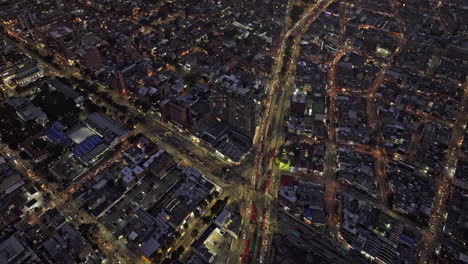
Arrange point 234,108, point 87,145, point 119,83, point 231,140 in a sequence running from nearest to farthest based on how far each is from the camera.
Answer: point 87,145 → point 234,108 → point 231,140 → point 119,83

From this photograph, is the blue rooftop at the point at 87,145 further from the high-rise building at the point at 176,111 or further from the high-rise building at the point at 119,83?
the high-rise building at the point at 119,83

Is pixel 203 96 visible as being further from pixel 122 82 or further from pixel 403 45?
pixel 403 45

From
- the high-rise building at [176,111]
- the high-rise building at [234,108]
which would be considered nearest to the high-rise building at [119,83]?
the high-rise building at [176,111]

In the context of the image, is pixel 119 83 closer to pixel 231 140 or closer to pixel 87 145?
pixel 87 145

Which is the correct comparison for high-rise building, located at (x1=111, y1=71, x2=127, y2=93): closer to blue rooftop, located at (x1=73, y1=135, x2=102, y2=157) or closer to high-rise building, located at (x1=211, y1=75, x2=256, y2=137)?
blue rooftop, located at (x1=73, y1=135, x2=102, y2=157)

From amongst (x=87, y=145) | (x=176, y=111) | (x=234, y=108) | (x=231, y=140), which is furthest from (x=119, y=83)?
(x=231, y=140)

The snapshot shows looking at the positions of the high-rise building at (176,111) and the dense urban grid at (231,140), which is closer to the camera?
the dense urban grid at (231,140)
